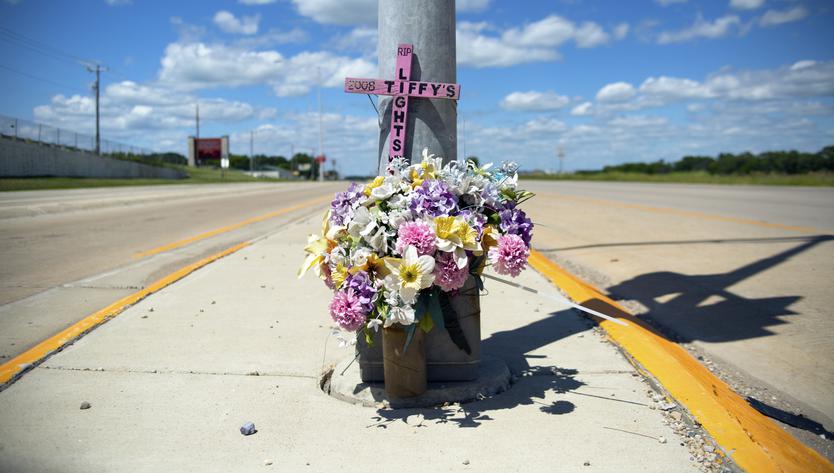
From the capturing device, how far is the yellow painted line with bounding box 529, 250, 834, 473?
3.00 m

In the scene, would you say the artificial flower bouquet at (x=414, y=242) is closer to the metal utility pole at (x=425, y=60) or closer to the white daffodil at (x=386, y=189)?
the white daffodil at (x=386, y=189)

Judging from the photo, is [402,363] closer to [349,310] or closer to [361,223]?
[349,310]

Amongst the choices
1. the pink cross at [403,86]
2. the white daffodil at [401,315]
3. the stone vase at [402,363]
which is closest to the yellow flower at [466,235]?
the white daffodil at [401,315]

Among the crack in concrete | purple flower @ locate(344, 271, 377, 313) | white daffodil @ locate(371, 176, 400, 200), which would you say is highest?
white daffodil @ locate(371, 176, 400, 200)

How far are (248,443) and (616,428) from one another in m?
1.77

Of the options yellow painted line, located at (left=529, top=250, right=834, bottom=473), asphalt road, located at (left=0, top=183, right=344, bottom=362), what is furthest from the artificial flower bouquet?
asphalt road, located at (left=0, top=183, right=344, bottom=362)

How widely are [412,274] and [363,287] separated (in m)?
0.26

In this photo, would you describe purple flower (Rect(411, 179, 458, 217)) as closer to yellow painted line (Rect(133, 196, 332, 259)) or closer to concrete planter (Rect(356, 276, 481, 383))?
concrete planter (Rect(356, 276, 481, 383))

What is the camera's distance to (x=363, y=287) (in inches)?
132

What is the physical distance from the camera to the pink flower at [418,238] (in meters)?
3.29

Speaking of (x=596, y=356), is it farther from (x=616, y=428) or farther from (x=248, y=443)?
(x=248, y=443)

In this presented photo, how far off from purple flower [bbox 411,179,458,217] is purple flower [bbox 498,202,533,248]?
Answer: 28cm

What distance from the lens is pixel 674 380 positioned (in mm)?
3891

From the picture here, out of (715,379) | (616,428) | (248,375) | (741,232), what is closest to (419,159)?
(248,375)
